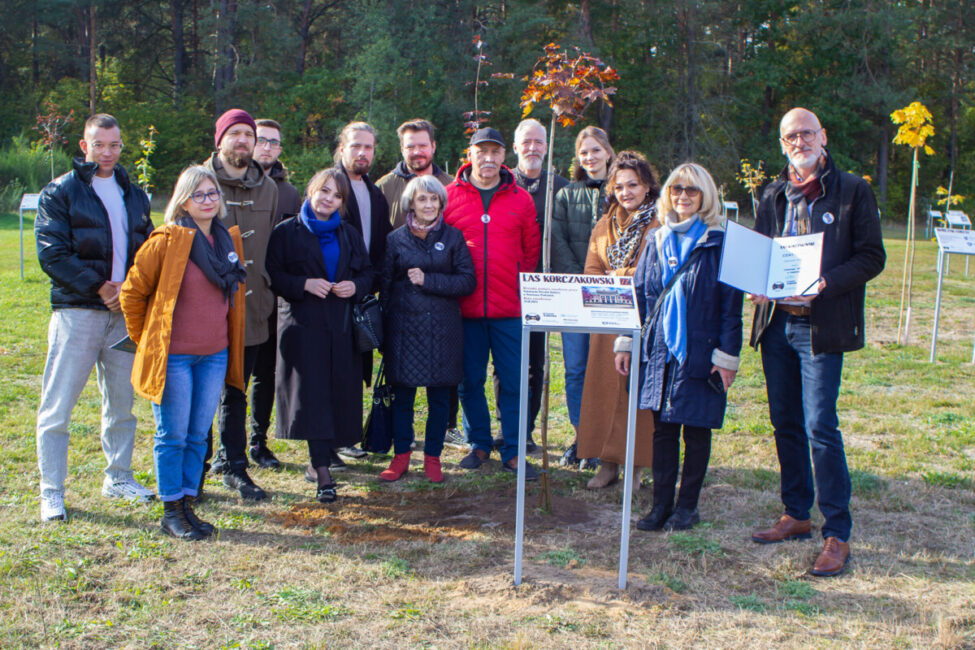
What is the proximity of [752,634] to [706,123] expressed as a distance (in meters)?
35.2

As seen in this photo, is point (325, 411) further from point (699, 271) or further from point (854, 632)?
point (854, 632)

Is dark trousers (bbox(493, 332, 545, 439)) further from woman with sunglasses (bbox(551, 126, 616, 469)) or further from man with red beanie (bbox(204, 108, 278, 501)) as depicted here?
man with red beanie (bbox(204, 108, 278, 501))

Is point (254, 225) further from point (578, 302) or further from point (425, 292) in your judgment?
point (578, 302)

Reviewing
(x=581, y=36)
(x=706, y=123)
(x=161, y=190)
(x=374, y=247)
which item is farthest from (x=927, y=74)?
(x=374, y=247)

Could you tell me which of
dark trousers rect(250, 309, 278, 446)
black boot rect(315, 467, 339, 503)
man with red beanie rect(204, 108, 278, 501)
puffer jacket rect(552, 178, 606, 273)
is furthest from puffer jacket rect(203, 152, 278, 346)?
puffer jacket rect(552, 178, 606, 273)

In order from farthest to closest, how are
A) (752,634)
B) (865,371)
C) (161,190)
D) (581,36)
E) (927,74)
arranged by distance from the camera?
(927,74) < (161,190) < (581,36) < (865,371) < (752,634)

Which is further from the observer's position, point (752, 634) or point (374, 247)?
point (374, 247)

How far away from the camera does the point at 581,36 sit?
105 feet

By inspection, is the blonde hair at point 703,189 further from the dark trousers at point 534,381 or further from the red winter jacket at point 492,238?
the dark trousers at point 534,381

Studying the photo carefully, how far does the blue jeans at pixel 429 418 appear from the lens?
18.0 ft

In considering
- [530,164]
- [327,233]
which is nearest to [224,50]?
[530,164]

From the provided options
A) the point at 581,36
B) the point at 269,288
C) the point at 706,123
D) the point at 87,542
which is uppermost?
the point at 581,36

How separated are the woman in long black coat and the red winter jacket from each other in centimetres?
78

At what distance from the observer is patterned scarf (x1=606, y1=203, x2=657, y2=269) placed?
4992mm
